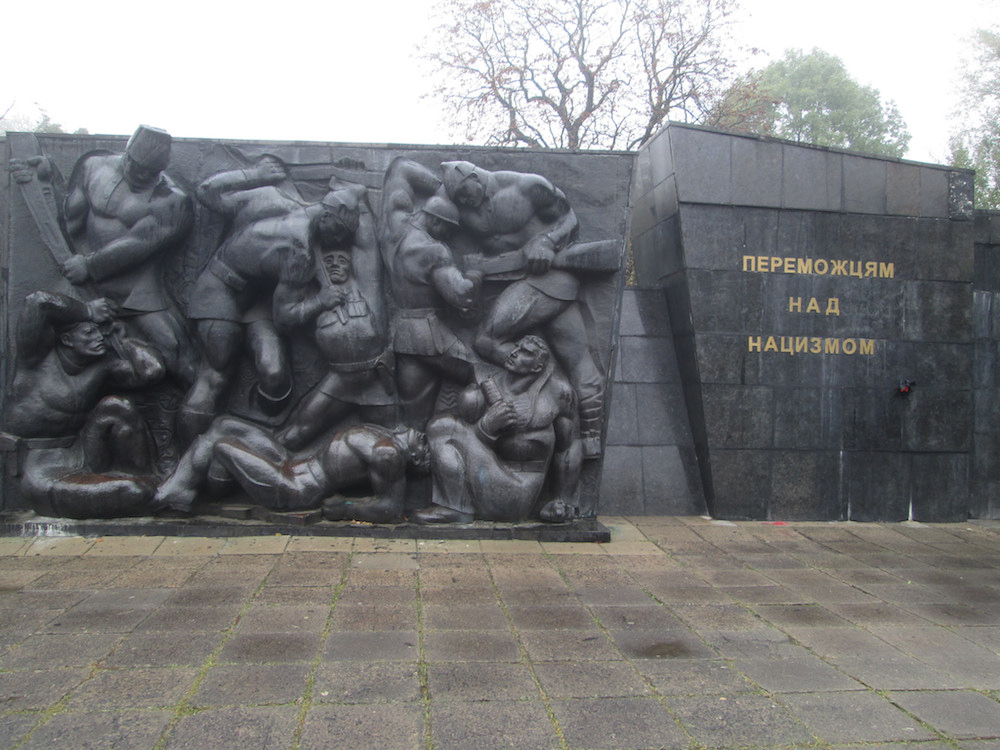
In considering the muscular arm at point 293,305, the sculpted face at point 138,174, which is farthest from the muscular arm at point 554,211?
the sculpted face at point 138,174

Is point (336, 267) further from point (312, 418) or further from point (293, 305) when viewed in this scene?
point (312, 418)

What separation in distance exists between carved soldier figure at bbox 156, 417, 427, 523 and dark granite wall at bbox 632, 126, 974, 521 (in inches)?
124

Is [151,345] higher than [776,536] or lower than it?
higher

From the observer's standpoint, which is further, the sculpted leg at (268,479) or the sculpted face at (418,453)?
the sculpted face at (418,453)

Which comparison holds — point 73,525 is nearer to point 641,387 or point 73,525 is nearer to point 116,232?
point 116,232

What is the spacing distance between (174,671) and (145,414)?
334 cm

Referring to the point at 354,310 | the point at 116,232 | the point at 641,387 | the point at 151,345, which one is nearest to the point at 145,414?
the point at 151,345

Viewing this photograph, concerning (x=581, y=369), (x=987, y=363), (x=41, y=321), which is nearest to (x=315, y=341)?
(x=41, y=321)

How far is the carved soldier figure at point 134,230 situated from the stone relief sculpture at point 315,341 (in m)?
0.02

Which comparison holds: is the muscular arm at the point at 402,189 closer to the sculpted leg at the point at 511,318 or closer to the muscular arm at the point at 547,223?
the muscular arm at the point at 547,223

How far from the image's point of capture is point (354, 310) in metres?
5.98

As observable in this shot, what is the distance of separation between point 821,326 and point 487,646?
199 inches

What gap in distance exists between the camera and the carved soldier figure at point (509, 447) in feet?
19.4

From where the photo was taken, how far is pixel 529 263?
6047mm
